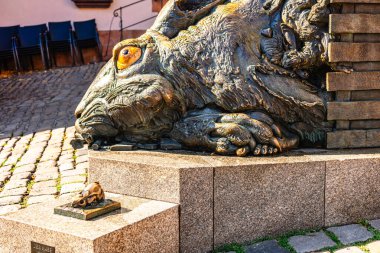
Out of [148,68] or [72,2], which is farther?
[72,2]

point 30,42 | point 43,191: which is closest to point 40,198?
point 43,191

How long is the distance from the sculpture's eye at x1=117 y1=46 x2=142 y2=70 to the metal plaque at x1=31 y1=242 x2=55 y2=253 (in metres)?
1.52

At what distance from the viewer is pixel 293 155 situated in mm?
4125

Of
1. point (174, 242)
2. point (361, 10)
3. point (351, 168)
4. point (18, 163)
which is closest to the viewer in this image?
point (174, 242)

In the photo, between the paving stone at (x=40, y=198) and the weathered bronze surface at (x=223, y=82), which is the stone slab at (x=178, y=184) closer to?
the weathered bronze surface at (x=223, y=82)

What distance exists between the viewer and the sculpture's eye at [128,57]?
4379mm

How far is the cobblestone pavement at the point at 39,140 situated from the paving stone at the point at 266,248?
1692mm

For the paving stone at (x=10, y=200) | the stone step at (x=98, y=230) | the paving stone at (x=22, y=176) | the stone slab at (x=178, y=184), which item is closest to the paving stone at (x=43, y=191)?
the paving stone at (x=10, y=200)

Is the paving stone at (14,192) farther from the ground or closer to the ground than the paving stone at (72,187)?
closer to the ground

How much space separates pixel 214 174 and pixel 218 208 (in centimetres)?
23

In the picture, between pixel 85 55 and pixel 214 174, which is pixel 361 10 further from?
pixel 85 55

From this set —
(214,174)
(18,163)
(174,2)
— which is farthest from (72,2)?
(214,174)

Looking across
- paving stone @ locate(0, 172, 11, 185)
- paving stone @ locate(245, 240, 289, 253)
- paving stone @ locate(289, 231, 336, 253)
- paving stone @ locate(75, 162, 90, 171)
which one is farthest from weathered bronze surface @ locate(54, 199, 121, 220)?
paving stone @ locate(0, 172, 11, 185)

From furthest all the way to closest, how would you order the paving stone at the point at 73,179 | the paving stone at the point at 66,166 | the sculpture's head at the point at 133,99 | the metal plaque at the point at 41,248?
the paving stone at the point at 66,166 < the paving stone at the point at 73,179 < the sculpture's head at the point at 133,99 < the metal plaque at the point at 41,248
